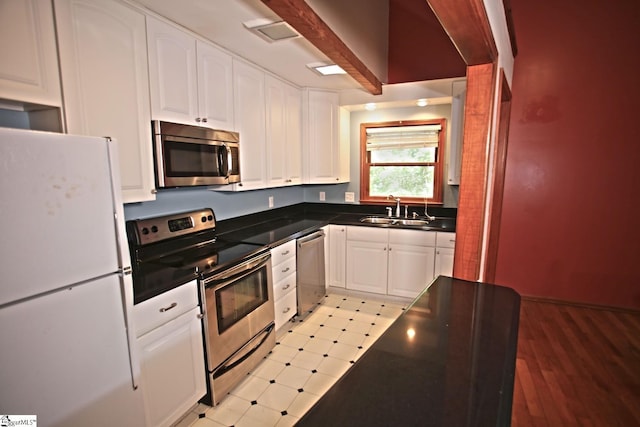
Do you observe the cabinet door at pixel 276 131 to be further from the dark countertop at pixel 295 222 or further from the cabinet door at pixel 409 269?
the cabinet door at pixel 409 269

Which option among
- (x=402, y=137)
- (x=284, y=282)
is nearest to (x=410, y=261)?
(x=284, y=282)

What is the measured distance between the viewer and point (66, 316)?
45.1 inches

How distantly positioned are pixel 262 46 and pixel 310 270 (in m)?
2.00

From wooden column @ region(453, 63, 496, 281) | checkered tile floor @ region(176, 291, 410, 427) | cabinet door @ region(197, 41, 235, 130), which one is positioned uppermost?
cabinet door @ region(197, 41, 235, 130)

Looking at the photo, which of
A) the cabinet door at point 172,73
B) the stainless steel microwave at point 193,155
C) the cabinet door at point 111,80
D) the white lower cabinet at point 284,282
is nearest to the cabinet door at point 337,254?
the white lower cabinet at point 284,282

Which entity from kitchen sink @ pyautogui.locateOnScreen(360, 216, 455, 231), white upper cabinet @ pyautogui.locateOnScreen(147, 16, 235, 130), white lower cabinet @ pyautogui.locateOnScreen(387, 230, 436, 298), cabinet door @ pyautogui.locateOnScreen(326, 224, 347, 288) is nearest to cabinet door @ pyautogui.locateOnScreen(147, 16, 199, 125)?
white upper cabinet @ pyautogui.locateOnScreen(147, 16, 235, 130)

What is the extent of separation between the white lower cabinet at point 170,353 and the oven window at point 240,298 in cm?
17

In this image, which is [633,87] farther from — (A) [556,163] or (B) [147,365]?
(B) [147,365]

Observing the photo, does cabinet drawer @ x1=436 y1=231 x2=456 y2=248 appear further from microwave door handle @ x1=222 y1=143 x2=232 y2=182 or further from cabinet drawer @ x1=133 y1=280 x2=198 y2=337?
cabinet drawer @ x1=133 y1=280 x2=198 y2=337

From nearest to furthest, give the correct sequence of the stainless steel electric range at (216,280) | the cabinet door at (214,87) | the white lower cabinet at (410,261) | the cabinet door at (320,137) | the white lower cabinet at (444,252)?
the stainless steel electric range at (216,280), the cabinet door at (214,87), the white lower cabinet at (444,252), the white lower cabinet at (410,261), the cabinet door at (320,137)

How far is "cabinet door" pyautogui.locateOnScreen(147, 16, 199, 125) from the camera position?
1.90 m

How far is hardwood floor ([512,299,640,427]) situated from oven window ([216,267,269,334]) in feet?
5.86

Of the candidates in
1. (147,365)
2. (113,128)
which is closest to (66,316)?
(147,365)

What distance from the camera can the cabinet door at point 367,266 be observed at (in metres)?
3.41
